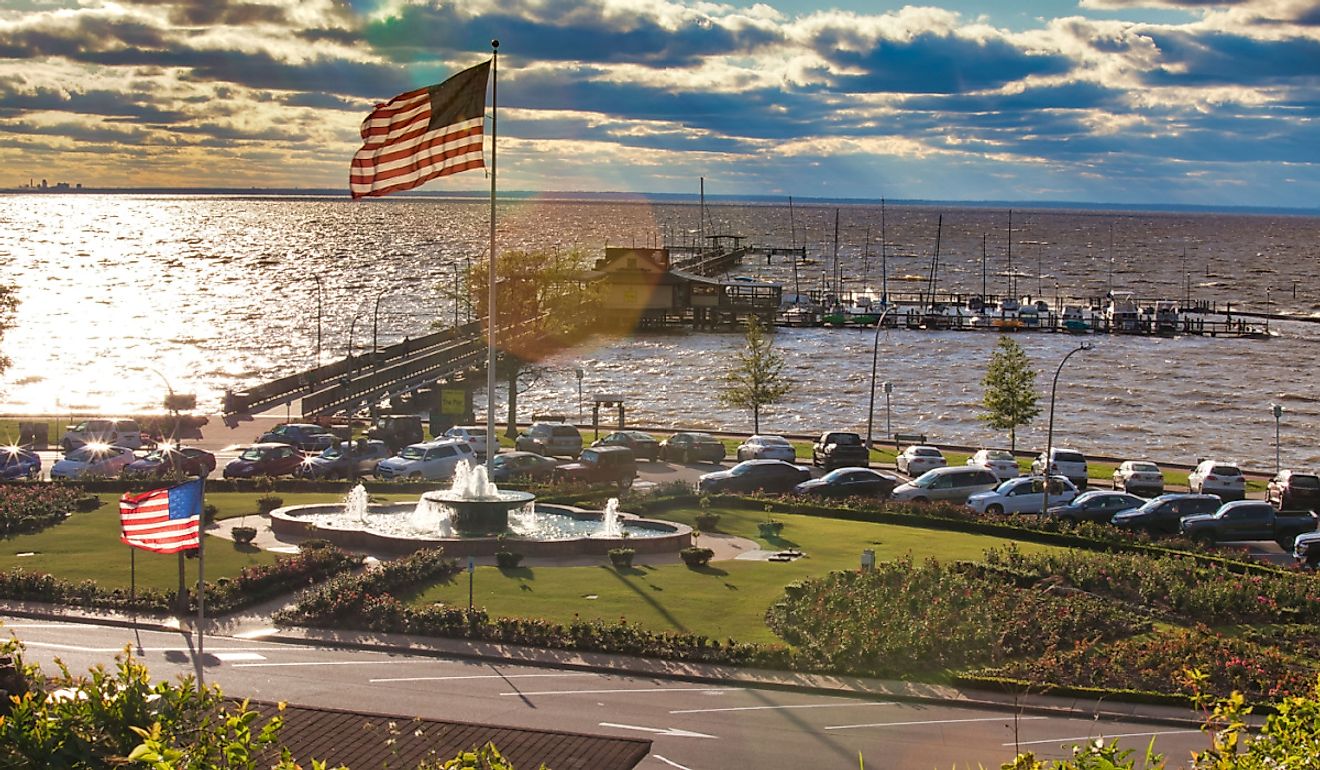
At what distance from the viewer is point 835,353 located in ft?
429

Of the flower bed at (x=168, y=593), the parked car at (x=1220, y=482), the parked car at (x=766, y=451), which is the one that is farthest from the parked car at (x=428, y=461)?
the parked car at (x=1220, y=482)

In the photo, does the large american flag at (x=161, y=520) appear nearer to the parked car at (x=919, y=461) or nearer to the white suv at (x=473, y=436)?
the white suv at (x=473, y=436)

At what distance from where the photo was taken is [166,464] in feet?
186

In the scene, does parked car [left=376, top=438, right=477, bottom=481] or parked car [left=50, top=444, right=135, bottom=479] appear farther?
parked car [left=376, top=438, right=477, bottom=481]

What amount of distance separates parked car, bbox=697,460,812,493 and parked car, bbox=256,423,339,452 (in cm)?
1805

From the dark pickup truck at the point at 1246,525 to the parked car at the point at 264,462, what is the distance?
33351mm

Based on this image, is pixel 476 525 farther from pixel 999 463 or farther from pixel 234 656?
pixel 999 463

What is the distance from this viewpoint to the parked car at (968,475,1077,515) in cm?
5216

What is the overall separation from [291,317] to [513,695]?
→ 137033 mm

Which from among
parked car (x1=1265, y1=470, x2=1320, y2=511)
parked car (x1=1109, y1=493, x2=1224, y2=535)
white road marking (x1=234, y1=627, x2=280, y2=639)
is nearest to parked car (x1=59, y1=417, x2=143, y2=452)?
white road marking (x1=234, y1=627, x2=280, y2=639)

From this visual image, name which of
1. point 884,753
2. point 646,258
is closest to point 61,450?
point 884,753

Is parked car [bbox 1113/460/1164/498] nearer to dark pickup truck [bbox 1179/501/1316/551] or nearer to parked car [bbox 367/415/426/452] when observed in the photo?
dark pickup truck [bbox 1179/501/1316/551]

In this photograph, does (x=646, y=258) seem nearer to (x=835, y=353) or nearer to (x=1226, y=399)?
(x=835, y=353)

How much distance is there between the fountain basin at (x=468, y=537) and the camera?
43.2 metres
